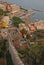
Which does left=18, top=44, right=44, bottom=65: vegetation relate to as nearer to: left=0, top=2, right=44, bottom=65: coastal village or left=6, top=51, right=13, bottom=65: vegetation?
left=0, top=2, right=44, bottom=65: coastal village

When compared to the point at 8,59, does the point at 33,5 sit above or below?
below

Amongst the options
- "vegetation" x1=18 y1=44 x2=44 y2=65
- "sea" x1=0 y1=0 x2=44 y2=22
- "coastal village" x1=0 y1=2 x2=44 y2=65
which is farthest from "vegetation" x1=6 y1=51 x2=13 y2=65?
"sea" x1=0 y1=0 x2=44 y2=22

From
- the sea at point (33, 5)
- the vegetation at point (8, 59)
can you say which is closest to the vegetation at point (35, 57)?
the vegetation at point (8, 59)

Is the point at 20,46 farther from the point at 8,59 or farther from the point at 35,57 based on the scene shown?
the point at 35,57

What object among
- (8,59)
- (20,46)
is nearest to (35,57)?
(8,59)

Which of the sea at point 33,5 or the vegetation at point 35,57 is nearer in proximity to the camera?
the vegetation at point 35,57

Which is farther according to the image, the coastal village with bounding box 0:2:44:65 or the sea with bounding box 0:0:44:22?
the sea with bounding box 0:0:44:22

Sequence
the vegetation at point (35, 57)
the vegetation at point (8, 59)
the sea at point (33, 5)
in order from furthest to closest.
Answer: the sea at point (33, 5), the vegetation at point (8, 59), the vegetation at point (35, 57)

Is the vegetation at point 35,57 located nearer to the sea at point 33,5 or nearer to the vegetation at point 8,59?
the vegetation at point 8,59

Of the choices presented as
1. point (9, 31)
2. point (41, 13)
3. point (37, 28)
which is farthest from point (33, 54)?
point (41, 13)

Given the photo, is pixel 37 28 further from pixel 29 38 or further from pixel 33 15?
pixel 33 15

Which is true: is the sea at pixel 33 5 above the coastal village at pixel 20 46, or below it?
below

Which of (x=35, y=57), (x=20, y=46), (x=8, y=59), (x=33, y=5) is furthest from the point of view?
(x=33, y=5)
